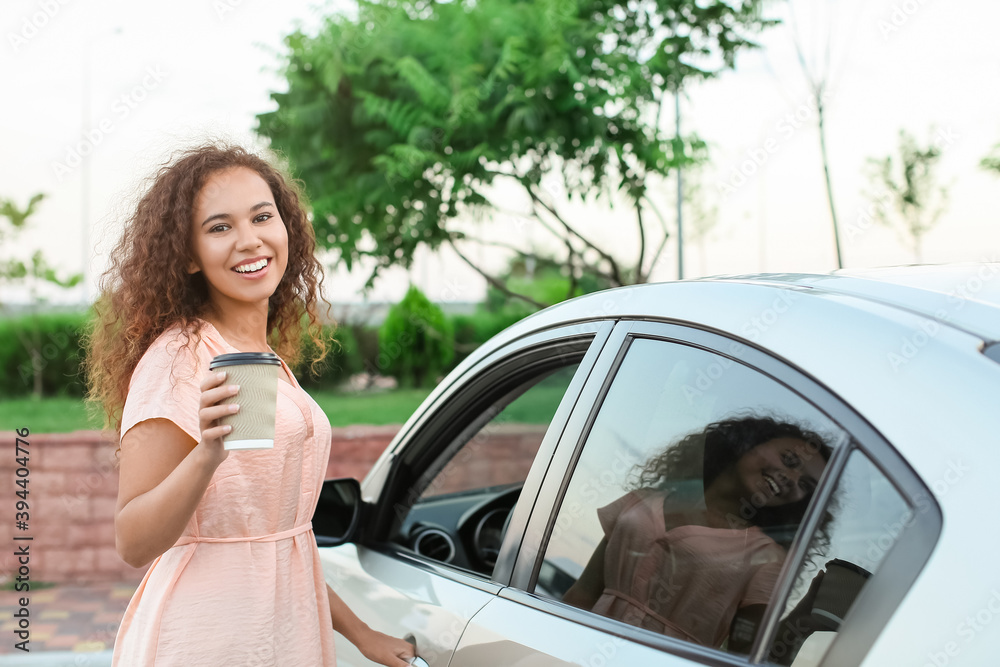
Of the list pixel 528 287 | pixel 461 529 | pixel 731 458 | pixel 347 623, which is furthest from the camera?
pixel 528 287

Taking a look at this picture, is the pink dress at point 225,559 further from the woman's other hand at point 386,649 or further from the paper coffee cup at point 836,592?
the paper coffee cup at point 836,592

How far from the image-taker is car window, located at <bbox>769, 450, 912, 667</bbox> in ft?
A: 3.40

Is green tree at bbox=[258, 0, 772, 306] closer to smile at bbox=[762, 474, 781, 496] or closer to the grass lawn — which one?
the grass lawn

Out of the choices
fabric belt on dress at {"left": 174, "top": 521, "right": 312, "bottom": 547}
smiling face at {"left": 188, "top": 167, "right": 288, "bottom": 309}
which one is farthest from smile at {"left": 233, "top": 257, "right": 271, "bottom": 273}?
fabric belt on dress at {"left": 174, "top": 521, "right": 312, "bottom": 547}

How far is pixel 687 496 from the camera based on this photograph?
57.6 inches

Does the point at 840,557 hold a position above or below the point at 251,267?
below

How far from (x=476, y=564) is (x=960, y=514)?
1.78m

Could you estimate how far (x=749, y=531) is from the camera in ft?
4.43

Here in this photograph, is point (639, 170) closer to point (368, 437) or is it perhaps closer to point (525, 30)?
point (525, 30)

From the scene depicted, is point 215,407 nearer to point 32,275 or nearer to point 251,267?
point 251,267

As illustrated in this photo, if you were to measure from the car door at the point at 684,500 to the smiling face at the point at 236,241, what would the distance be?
76 centimetres

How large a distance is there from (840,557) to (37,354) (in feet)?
43.5

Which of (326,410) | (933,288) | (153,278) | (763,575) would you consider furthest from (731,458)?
(326,410)

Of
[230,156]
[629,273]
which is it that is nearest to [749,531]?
[230,156]
